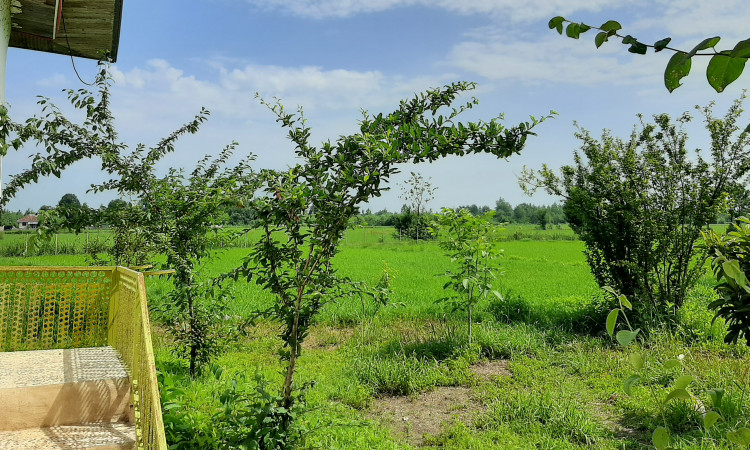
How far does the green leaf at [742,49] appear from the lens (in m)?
0.67

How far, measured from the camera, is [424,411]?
486 cm

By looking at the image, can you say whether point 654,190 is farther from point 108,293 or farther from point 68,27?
point 68,27

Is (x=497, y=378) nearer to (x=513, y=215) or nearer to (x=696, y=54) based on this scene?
(x=696, y=54)

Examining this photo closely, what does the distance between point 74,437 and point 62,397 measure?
1.25 ft

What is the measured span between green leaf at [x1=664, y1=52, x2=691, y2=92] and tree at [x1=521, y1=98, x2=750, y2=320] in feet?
24.2

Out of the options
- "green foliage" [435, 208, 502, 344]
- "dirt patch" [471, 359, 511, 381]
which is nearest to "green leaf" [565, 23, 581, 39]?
"dirt patch" [471, 359, 511, 381]

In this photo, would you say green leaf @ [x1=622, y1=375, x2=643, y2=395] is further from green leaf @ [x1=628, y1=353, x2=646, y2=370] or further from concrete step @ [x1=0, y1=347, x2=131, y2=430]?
concrete step @ [x1=0, y1=347, x2=131, y2=430]

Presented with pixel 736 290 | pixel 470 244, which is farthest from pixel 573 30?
pixel 470 244

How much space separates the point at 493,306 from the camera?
868cm

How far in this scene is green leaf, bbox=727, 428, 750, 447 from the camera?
960 millimetres

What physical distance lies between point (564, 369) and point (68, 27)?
7.55 metres

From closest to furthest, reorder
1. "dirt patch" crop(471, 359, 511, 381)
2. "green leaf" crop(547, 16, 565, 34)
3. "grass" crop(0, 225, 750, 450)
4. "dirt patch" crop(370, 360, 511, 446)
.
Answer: "green leaf" crop(547, 16, 565, 34) → "grass" crop(0, 225, 750, 450) → "dirt patch" crop(370, 360, 511, 446) → "dirt patch" crop(471, 359, 511, 381)

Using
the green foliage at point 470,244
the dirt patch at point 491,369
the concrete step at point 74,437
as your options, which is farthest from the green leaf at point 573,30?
the green foliage at point 470,244

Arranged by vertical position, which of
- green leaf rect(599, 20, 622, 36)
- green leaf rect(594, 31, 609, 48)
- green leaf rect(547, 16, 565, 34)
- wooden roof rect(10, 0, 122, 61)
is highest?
wooden roof rect(10, 0, 122, 61)
